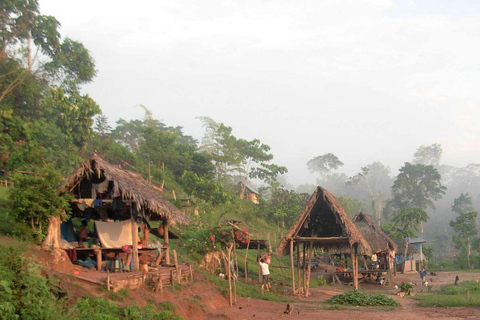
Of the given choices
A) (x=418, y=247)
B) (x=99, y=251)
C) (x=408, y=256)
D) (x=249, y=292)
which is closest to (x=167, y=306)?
(x=99, y=251)

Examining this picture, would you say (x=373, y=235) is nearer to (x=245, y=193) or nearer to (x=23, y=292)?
(x=23, y=292)

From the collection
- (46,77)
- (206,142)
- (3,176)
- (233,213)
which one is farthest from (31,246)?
(206,142)

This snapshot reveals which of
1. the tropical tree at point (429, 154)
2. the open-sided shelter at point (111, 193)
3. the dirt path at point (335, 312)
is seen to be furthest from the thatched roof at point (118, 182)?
the tropical tree at point (429, 154)

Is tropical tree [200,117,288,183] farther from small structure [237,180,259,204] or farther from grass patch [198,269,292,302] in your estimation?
grass patch [198,269,292,302]

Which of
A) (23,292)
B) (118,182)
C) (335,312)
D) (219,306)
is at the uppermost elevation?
(118,182)

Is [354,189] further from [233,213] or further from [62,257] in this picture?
[62,257]

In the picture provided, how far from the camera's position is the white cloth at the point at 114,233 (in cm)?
1530

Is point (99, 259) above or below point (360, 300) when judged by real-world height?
above

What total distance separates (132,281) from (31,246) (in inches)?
110

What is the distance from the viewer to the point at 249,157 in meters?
48.7

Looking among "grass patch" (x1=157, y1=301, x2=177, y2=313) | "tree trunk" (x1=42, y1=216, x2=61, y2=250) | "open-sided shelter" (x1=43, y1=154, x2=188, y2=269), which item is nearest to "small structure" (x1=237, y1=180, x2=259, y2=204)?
"open-sided shelter" (x1=43, y1=154, x2=188, y2=269)

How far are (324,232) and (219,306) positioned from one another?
7.48 meters

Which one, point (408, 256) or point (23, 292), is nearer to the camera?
point (23, 292)

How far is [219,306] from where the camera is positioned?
576 inches
